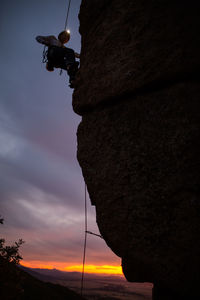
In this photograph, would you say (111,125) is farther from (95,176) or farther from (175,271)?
(175,271)

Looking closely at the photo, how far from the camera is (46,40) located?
20.7 feet

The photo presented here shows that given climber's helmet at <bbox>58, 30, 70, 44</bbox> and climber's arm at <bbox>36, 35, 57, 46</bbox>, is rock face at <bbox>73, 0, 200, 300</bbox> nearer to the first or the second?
climber's arm at <bbox>36, 35, 57, 46</bbox>

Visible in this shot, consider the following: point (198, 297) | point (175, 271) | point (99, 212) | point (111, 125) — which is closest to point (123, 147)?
point (111, 125)

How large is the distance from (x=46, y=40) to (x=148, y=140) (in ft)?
20.4

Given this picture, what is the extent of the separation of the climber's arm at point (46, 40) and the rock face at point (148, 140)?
14.8ft

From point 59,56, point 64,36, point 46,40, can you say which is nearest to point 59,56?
point 59,56

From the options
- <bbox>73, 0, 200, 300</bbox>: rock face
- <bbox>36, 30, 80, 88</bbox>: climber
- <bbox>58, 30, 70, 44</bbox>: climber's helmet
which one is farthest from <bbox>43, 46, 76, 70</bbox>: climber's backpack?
<bbox>73, 0, 200, 300</bbox>: rock face

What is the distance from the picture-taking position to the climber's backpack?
5.26 meters

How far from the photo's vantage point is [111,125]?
2.13m

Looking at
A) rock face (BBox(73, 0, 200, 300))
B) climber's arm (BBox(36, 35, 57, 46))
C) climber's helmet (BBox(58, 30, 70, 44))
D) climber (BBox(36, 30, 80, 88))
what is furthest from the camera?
climber's helmet (BBox(58, 30, 70, 44))

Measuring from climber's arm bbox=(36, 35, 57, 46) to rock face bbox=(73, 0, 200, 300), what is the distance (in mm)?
4508

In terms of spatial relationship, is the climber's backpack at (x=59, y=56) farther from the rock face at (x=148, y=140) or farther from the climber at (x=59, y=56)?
A: the rock face at (x=148, y=140)

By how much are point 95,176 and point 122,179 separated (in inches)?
14.5

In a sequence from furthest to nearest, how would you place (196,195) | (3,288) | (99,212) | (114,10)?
(3,288)
(114,10)
(99,212)
(196,195)
